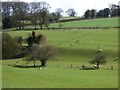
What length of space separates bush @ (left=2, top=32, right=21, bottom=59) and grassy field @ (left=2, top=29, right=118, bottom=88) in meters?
4.44

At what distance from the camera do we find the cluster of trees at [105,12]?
175 metres

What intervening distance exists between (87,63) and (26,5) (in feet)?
345

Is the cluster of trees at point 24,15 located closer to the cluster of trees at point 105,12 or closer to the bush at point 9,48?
the cluster of trees at point 105,12

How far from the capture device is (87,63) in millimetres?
62875

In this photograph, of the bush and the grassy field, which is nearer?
the grassy field

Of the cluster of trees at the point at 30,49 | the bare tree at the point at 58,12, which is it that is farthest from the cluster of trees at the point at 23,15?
the cluster of trees at the point at 30,49

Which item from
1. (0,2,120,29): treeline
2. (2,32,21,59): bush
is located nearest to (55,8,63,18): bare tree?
(0,2,120,29): treeline

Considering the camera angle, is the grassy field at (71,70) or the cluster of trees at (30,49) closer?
the grassy field at (71,70)

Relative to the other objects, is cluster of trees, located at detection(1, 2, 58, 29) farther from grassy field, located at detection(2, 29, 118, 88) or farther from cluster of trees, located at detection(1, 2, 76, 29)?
grassy field, located at detection(2, 29, 118, 88)

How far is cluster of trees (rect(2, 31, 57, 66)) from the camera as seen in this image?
208 ft

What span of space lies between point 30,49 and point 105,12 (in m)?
115

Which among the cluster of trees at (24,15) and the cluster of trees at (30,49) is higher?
the cluster of trees at (24,15)

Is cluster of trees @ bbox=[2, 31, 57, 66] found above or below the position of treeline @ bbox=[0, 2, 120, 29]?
below

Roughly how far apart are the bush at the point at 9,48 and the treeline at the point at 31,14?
50177mm
